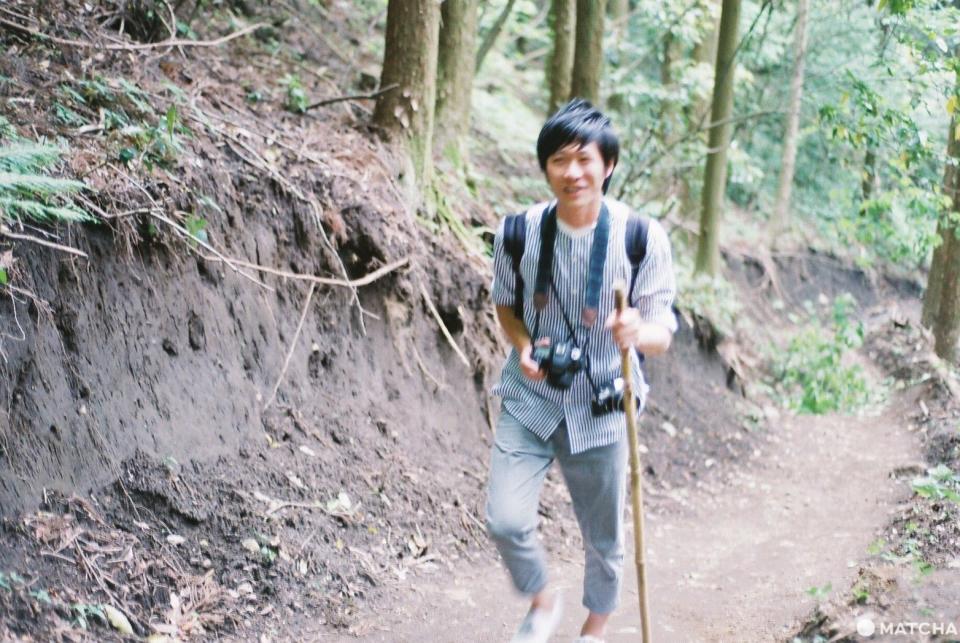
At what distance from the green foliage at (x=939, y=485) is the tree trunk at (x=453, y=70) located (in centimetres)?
554

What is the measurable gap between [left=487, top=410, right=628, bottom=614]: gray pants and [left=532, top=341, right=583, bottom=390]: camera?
9.0 inches

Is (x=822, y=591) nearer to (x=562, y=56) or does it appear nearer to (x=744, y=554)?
(x=744, y=554)

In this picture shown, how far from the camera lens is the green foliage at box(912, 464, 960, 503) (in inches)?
211

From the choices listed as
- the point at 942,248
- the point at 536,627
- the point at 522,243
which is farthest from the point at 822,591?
the point at 942,248

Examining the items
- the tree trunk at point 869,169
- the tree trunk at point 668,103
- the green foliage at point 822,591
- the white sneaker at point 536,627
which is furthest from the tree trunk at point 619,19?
the white sneaker at point 536,627

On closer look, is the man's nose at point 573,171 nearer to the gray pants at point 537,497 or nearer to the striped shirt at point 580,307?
the striped shirt at point 580,307

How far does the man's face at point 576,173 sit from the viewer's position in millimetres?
3760

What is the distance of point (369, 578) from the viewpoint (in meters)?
5.53

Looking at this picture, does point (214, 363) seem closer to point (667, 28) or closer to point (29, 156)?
point (29, 156)

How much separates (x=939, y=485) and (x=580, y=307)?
3.30 m

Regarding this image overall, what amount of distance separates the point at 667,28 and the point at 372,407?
25.0 feet

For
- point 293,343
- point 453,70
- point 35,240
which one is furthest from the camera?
point 453,70

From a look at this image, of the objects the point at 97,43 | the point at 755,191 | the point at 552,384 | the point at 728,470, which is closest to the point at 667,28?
the point at 728,470

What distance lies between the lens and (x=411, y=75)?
26.7ft
